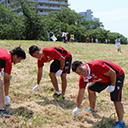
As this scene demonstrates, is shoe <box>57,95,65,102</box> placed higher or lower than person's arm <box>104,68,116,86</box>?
lower

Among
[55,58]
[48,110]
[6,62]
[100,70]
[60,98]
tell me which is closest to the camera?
[100,70]

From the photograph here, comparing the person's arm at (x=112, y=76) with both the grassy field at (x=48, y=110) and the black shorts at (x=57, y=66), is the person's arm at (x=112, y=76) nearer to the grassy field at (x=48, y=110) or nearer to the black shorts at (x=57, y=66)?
the grassy field at (x=48, y=110)

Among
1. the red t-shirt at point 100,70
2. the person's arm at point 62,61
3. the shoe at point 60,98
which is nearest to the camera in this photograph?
the red t-shirt at point 100,70

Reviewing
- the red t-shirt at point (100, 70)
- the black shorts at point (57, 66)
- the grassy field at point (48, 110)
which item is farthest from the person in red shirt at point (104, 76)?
the black shorts at point (57, 66)

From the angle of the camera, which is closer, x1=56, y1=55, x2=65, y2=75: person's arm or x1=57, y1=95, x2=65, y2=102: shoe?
x1=56, y1=55, x2=65, y2=75: person's arm

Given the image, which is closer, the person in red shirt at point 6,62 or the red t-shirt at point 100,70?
the red t-shirt at point 100,70

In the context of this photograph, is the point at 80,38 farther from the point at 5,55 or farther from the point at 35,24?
the point at 5,55

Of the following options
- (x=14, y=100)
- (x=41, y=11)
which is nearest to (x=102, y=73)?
(x=14, y=100)

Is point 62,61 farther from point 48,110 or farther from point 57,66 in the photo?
point 48,110

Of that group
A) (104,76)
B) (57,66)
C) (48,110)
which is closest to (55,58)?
(57,66)

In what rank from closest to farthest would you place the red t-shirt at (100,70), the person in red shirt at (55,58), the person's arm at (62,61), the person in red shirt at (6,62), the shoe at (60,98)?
the red t-shirt at (100,70) < the person in red shirt at (6,62) < the person in red shirt at (55,58) < the person's arm at (62,61) < the shoe at (60,98)

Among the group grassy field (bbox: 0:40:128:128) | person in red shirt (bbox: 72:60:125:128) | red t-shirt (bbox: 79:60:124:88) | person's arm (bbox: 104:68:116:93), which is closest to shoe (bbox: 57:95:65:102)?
grassy field (bbox: 0:40:128:128)

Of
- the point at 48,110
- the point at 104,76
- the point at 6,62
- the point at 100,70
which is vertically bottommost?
the point at 48,110

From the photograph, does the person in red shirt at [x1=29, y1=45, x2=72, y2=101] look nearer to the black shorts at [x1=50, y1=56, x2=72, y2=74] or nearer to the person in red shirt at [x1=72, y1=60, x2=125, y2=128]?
the black shorts at [x1=50, y1=56, x2=72, y2=74]
